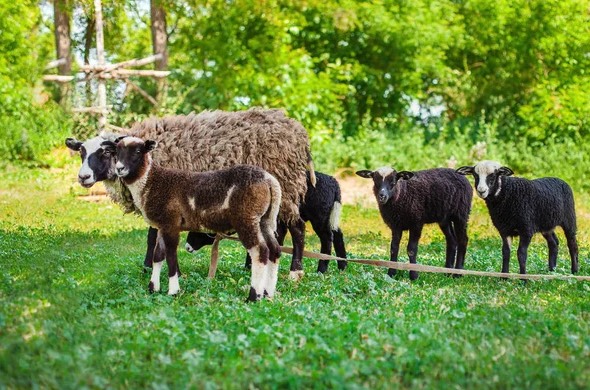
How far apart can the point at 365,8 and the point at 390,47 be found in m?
1.67

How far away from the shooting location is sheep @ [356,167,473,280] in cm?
987

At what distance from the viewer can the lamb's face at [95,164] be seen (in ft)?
27.7

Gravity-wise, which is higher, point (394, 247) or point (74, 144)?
point (74, 144)

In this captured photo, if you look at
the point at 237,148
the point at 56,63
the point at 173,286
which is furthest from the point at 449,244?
the point at 56,63

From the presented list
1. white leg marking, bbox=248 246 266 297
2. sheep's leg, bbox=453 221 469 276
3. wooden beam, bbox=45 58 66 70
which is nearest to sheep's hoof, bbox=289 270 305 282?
white leg marking, bbox=248 246 266 297

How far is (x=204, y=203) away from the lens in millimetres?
8148

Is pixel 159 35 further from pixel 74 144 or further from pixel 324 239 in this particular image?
pixel 74 144

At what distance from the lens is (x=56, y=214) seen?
16.4 meters

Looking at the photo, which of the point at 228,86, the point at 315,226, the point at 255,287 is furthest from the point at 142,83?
the point at 255,287

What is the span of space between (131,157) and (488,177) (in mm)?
4084

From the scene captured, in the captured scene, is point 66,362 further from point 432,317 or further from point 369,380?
point 432,317

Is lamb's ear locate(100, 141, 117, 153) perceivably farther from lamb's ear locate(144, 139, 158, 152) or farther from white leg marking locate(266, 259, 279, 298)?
white leg marking locate(266, 259, 279, 298)

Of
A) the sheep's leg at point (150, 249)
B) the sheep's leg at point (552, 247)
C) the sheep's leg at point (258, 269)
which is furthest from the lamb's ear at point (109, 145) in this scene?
the sheep's leg at point (552, 247)

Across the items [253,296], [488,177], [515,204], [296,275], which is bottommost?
[296,275]
